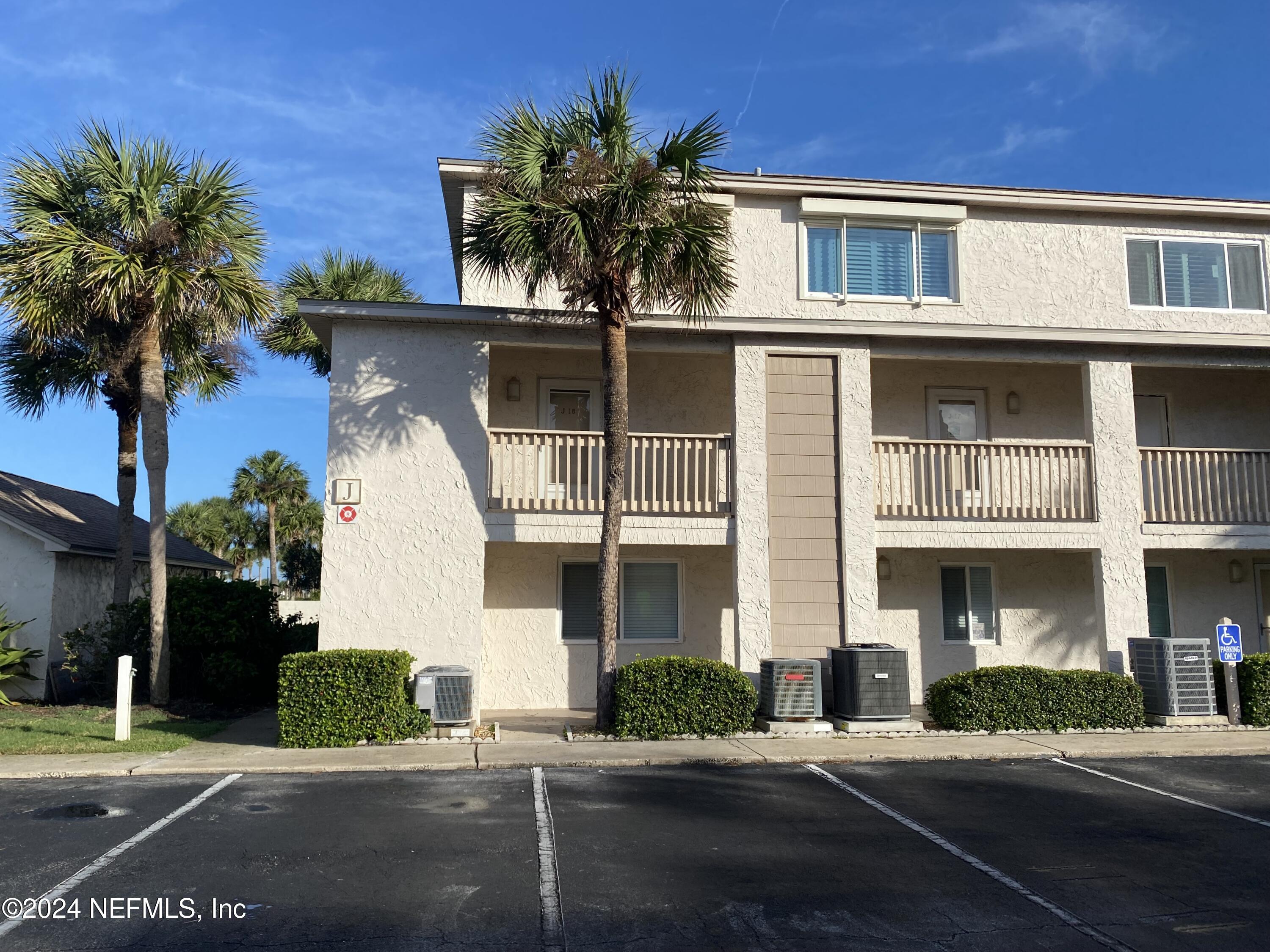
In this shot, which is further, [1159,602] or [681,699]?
[1159,602]

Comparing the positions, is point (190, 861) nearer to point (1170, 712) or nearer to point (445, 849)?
point (445, 849)

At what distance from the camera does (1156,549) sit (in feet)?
49.2

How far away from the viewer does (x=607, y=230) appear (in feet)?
38.1

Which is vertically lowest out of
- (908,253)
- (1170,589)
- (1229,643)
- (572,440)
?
(1229,643)

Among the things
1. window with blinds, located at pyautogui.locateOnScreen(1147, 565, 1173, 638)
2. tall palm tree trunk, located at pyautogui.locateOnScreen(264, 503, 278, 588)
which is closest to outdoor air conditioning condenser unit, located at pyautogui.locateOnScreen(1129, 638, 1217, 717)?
window with blinds, located at pyautogui.locateOnScreen(1147, 565, 1173, 638)

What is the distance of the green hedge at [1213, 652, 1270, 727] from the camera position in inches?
508

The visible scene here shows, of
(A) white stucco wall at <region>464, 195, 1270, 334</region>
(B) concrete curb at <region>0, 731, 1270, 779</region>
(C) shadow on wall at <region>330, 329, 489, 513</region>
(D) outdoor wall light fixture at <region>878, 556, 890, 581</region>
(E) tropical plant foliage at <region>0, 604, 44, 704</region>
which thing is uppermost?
(A) white stucco wall at <region>464, 195, 1270, 334</region>

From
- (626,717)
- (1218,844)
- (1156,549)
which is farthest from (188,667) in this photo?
(1156,549)

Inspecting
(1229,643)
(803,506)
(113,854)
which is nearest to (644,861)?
(113,854)

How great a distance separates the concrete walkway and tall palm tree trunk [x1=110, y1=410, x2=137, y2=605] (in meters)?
5.49

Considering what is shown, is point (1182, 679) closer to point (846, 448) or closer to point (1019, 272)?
point (846, 448)

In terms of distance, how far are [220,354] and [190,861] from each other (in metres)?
12.3

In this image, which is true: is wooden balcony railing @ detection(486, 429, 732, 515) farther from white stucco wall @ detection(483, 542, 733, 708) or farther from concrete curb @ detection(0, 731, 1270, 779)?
concrete curb @ detection(0, 731, 1270, 779)

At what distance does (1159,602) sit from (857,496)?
6165 mm
